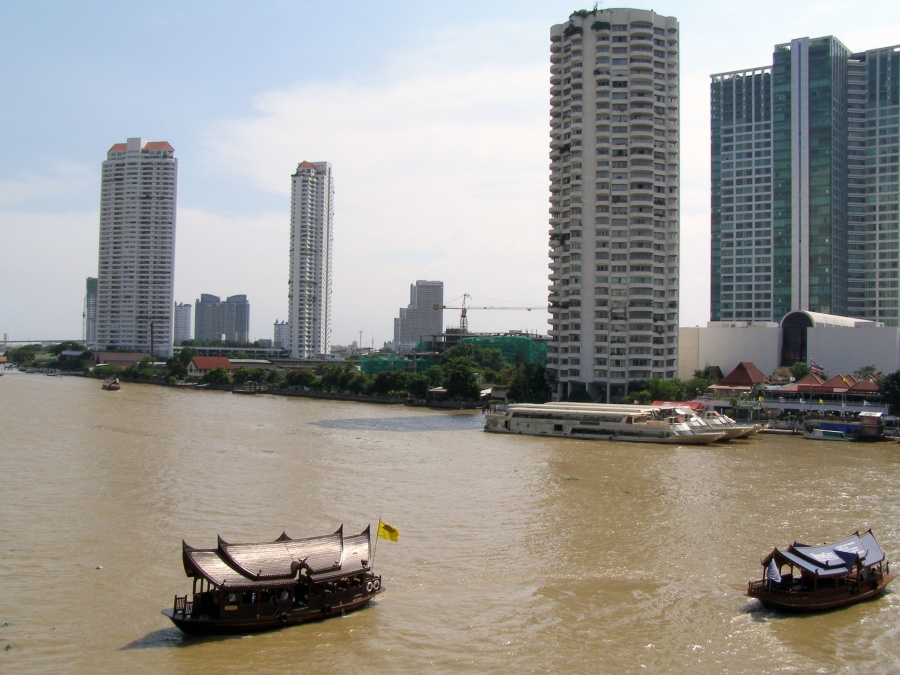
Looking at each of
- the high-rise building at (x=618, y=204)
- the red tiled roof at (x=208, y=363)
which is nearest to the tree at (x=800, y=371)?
the high-rise building at (x=618, y=204)

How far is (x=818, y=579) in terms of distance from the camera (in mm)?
16797

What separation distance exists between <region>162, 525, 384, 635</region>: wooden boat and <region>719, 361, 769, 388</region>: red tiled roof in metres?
49.3

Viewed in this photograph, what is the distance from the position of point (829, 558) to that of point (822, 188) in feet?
278

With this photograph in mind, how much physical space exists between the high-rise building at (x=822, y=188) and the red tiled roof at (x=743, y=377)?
106ft

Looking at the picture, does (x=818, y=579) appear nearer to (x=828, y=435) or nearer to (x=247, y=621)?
(x=247, y=621)

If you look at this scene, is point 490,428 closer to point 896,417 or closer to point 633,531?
point 896,417

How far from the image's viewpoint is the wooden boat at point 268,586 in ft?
50.0

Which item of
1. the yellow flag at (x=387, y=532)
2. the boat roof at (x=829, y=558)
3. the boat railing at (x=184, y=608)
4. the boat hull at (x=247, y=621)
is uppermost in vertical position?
the yellow flag at (x=387, y=532)

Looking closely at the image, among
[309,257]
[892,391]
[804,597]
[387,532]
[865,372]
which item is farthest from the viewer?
[309,257]

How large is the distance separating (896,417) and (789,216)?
5149 cm

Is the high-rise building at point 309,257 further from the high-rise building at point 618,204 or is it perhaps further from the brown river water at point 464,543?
the brown river water at point 464,543

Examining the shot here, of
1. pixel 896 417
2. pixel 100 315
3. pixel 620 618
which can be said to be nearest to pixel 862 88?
pixel 896 417

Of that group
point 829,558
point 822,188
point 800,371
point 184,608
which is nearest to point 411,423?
point 800,371

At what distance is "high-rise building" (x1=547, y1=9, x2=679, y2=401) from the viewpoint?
64.2 meters
